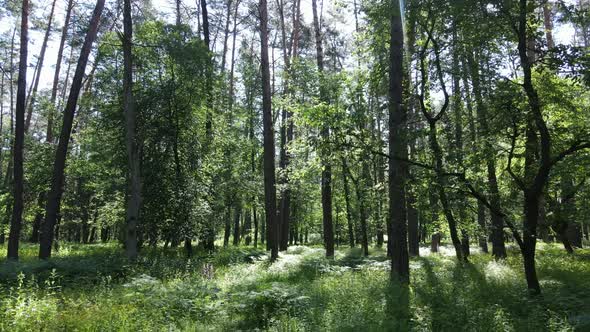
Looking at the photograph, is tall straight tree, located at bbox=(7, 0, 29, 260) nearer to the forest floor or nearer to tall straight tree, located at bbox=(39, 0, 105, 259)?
tall straight tree, located at bbox=(39, 0, 105, 259)

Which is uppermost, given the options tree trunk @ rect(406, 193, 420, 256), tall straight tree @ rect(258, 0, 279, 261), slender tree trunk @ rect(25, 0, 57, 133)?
slender tree trunk @ rect(25, 0, 57, 133)

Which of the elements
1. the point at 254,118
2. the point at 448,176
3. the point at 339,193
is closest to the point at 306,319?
the point at 448,176

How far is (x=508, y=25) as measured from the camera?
8422 mm

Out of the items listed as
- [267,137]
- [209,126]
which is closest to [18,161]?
[209,126]

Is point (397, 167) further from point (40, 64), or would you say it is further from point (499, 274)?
point (40, 64)

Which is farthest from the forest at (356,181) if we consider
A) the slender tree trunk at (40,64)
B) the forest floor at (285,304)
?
the slender tree trunk at (40,64)

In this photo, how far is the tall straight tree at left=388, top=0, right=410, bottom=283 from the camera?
30.6ft

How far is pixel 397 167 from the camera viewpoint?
31.3ft

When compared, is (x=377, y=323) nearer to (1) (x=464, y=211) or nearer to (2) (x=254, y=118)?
(1) (x=464, y=211)

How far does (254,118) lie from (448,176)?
25.6 meters

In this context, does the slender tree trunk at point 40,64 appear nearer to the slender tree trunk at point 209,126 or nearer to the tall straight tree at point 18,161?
the tall straight tree at point 18,161

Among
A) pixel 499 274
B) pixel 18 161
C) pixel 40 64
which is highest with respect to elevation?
pixel 40 64

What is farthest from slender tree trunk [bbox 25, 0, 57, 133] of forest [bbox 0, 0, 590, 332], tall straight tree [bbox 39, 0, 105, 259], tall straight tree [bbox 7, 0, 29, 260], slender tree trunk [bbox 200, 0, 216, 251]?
slender tree trunk [bbox 200, 0, 216, 251]

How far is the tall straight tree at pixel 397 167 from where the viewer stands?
9.31 m
